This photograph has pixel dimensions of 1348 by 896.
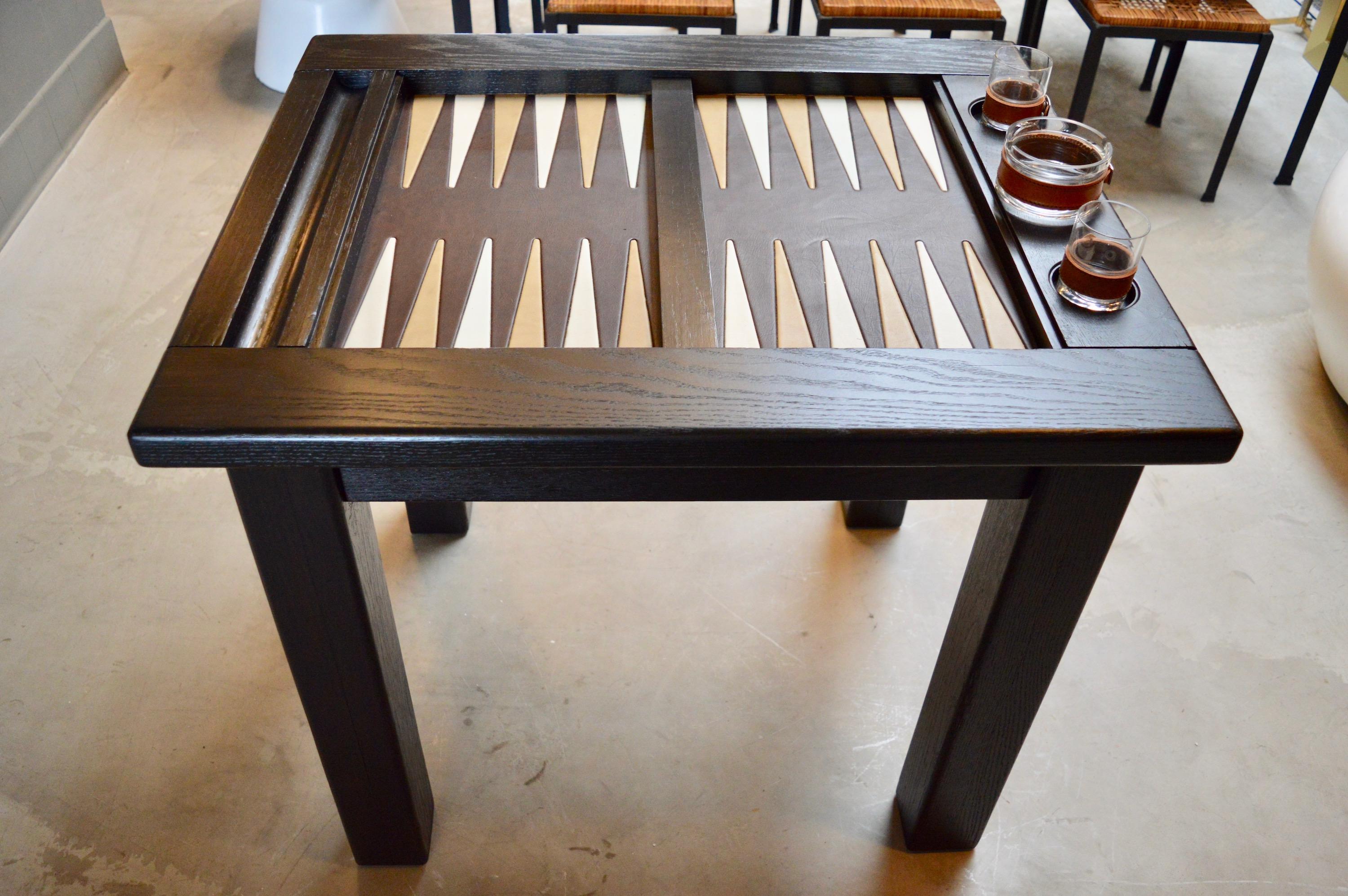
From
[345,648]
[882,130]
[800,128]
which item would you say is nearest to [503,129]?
[800,128]

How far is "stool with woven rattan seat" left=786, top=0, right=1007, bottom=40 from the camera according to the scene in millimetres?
2770

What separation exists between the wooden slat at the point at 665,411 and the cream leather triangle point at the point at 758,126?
1.58ft

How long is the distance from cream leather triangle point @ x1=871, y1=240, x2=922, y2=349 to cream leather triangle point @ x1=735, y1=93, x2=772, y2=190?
23 centimetres

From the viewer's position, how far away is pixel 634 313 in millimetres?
1187

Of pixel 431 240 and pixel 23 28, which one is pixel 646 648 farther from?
pixel 23 28

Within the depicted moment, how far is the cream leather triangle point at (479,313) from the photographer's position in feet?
3.73

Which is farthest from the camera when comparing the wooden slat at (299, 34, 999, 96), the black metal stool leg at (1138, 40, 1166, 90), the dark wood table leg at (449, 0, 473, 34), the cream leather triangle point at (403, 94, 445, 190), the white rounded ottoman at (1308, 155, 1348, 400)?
the black metal stool leg at (1138, 40, 1166, 90)

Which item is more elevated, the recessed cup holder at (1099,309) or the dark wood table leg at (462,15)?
the recessed cup holder at (1099,309)

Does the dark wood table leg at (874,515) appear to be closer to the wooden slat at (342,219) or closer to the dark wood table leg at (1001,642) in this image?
the dark wood table leg at (1001,642)

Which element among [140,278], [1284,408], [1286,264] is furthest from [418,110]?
[1286,264]

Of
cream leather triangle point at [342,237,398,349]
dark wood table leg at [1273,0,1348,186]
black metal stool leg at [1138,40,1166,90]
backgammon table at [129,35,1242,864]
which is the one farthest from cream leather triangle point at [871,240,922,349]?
black metal stool leg at [1138,40,1166,90]

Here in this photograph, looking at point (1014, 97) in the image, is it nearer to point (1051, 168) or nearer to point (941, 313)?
point (1051, 168)

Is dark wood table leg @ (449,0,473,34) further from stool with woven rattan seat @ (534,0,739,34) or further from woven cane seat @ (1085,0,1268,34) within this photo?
woven cane seat @ (1085,0,1268,34)

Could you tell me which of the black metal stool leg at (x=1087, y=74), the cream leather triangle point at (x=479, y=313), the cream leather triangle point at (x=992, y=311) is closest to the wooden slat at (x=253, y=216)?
the cream leather triangle point at (x=479, y=313)
